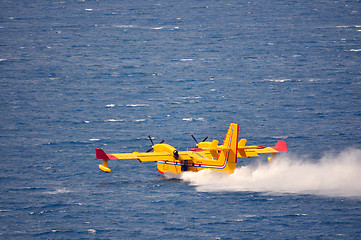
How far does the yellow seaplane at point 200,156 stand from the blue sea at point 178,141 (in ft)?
5.30

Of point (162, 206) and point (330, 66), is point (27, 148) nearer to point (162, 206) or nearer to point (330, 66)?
point (162, 206)

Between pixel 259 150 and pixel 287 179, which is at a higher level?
pixel 259 150

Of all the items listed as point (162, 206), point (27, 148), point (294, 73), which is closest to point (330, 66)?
point (294, 73)

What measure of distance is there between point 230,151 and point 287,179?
355 inches

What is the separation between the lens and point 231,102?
14662 centimetres

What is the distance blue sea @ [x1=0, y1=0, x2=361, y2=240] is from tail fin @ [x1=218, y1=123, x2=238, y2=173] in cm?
259

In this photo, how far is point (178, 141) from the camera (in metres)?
113

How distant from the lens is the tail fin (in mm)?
82188

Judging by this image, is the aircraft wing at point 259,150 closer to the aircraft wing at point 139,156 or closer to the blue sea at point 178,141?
the blue sea at point 178,141

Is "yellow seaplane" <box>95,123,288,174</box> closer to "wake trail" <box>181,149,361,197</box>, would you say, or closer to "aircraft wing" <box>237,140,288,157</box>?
"aircraft wing" <box>237,140,288,157</box>

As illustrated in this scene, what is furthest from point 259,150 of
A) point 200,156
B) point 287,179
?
point 200,156

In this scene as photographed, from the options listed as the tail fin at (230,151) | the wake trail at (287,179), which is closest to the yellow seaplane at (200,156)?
the tail fin at (230,151)

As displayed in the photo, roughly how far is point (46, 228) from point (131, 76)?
10551cm

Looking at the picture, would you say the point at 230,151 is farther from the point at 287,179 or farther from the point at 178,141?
the point at 178,141
